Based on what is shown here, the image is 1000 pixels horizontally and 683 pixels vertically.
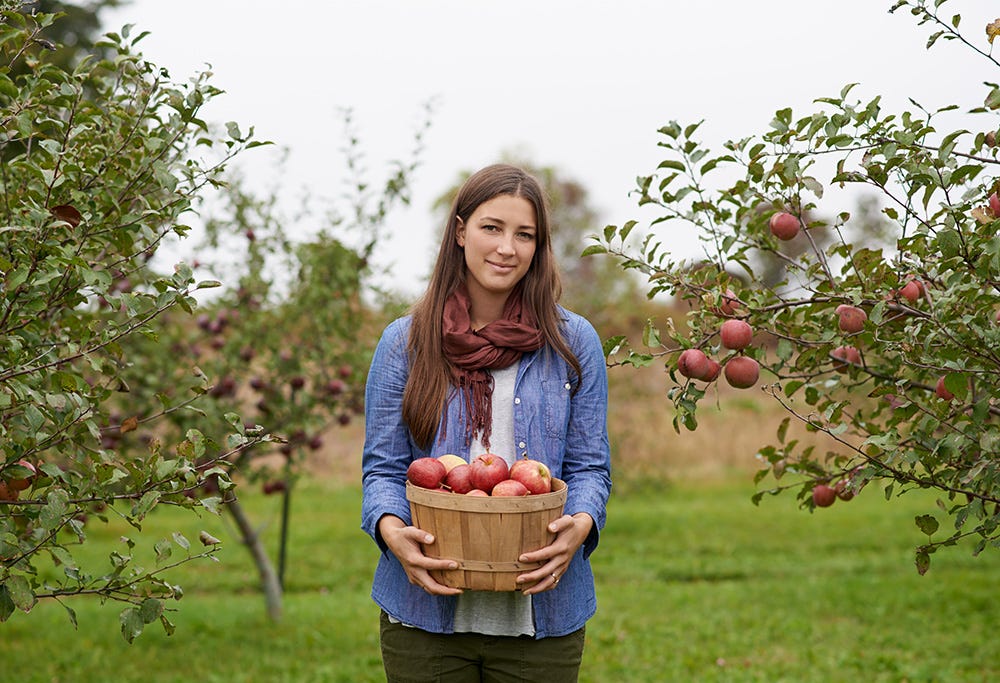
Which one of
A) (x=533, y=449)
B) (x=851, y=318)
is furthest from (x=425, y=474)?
(x=851, y=318)

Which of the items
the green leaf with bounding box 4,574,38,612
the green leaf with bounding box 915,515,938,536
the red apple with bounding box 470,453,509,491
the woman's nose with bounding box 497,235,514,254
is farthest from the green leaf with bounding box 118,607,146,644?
the green leaf with bounding box 915,515,938,536

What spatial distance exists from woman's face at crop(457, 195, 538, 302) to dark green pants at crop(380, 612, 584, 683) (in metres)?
0.80

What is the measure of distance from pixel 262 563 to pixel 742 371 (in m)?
3.94

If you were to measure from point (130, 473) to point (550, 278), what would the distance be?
1.05 metres

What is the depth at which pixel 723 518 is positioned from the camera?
9625 millimetres

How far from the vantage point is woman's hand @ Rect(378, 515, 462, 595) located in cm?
207

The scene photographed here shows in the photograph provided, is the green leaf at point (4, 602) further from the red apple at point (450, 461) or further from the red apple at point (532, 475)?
the red apple at point (532, 475)

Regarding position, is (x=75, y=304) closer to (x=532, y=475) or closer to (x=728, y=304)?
(x=532, y=475)

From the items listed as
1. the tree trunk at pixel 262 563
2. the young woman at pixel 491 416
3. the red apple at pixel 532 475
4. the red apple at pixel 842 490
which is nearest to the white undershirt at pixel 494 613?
the young woman at pixel 491 416

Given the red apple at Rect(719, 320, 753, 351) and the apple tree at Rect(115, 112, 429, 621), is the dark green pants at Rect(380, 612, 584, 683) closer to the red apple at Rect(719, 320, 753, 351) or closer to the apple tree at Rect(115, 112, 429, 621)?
the red apple at Rect(719, 320, 753, 351)

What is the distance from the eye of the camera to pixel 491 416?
92.3 inches

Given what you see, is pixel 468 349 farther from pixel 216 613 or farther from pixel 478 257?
pixel 216 613

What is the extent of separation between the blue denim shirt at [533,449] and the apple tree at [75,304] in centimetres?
29

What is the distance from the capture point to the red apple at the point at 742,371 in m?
2.53
